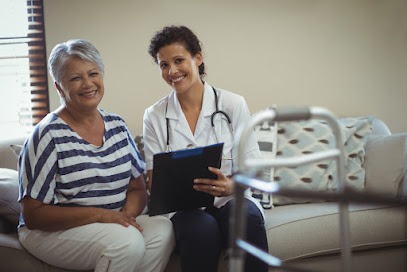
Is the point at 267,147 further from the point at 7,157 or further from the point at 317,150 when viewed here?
the point at 7,157

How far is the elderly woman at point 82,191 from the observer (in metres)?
2.04

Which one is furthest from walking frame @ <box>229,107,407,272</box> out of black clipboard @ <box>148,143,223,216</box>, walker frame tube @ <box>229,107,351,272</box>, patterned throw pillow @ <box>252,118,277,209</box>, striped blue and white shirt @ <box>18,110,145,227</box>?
patterned throw pillow @ <box>252,118,277,209</box>

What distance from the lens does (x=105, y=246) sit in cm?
200

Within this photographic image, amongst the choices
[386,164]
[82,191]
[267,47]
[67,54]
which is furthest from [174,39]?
[386,164]

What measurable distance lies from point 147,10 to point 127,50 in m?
0.23

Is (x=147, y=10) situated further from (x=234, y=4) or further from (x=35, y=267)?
(x=35, y=267)

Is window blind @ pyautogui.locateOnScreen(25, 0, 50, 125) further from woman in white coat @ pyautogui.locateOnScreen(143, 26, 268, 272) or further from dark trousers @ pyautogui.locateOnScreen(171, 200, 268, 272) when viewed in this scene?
dark trousers @ pyautogui.locateOnScreen(171, 200, 268, 272)

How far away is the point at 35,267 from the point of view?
7.01 feet

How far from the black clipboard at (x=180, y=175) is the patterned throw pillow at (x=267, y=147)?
1.67 ft

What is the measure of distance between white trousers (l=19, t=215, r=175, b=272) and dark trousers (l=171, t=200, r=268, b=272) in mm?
69

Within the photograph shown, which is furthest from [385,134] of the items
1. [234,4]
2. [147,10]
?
[147,10]

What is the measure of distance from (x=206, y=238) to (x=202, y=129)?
0.47 metres

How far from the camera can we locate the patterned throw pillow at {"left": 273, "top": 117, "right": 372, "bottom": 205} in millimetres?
2742

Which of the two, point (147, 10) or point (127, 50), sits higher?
point (147, 10)
